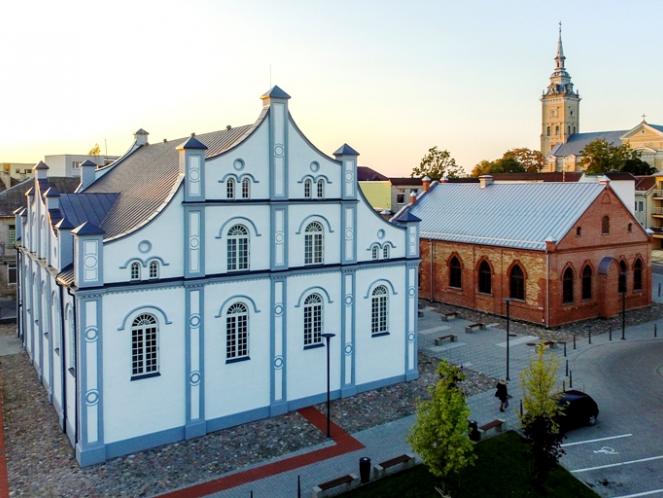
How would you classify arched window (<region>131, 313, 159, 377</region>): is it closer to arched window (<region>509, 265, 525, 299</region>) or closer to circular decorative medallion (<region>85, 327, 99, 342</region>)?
circular decorative medallion (<region>85, 327, 99, 342</region>)

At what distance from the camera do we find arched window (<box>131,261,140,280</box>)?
72.6 ft

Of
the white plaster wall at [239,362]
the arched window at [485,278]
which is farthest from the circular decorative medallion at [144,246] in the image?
the arched window at [485,278]

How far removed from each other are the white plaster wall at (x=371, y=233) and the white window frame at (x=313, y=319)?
2.99 m

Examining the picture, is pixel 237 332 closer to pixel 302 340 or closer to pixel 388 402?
pixel 302 340

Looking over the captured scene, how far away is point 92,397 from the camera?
21328 mm

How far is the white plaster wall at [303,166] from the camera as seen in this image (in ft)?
84.5

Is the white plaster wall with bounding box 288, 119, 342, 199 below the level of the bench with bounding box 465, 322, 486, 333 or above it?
above

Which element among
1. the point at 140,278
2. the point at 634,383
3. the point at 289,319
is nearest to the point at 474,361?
the point at 634,383

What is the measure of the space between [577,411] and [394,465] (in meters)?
8.81

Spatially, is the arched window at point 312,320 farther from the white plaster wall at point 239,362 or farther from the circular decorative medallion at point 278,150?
the circular decorative medallion at point 278,150

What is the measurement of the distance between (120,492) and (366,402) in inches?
460

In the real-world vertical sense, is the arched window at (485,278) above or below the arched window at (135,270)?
below

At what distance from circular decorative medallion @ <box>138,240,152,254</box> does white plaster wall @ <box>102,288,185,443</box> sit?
1553 millimetres

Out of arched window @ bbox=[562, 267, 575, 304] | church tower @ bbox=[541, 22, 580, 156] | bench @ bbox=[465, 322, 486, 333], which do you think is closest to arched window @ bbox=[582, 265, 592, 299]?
arched window @ bbox=[562, 267, 575, 304]
